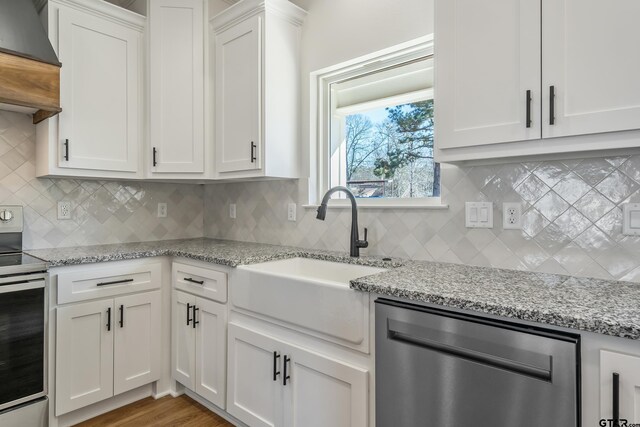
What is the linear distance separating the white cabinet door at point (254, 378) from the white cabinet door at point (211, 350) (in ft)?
0.26

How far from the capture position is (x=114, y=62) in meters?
2.37

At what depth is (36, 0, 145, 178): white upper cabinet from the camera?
85.2 inches

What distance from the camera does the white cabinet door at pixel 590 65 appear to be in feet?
3.74

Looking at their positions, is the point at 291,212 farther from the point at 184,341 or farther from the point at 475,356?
the point at 475,356

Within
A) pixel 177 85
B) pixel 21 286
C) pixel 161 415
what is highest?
pixel 177 85

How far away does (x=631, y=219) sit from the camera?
4.56ft

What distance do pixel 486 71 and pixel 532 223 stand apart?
66cm

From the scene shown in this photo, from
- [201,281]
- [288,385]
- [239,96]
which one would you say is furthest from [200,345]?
[239,96]

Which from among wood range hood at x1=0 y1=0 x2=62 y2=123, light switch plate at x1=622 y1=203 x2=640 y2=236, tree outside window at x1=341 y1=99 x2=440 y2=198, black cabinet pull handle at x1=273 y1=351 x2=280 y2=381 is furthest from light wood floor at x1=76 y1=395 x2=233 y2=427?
light switch plate at x1=622 y1=203 x2=640 y2=236

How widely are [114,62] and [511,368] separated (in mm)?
2616

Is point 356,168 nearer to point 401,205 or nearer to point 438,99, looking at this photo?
point 401,205

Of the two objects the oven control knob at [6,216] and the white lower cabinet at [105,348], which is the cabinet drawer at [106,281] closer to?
the white lower cabinet at [105,348]

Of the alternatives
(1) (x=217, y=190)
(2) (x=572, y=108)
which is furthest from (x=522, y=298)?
(1) (x=217, y=190)

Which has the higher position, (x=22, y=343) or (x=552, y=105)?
(x=552, y=105)
